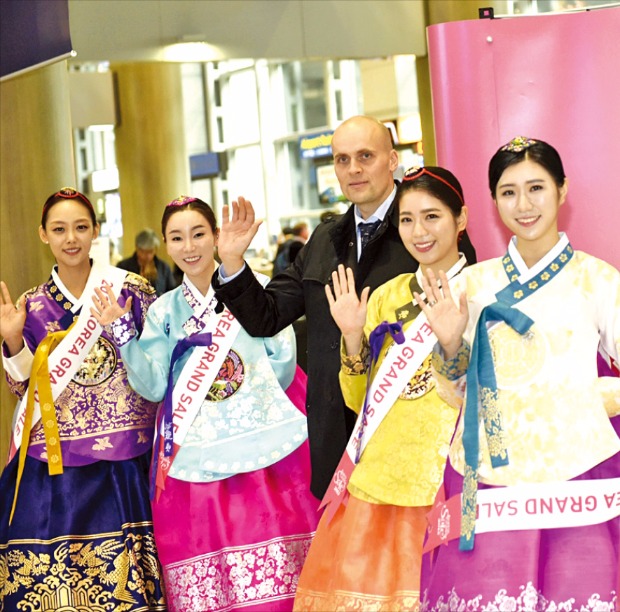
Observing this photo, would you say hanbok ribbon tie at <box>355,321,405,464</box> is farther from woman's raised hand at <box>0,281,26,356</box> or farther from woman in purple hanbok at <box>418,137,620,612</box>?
woman's raised hand at <box>0,281,26,356</box>

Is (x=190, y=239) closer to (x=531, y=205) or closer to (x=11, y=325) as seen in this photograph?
(x=11, y=325)

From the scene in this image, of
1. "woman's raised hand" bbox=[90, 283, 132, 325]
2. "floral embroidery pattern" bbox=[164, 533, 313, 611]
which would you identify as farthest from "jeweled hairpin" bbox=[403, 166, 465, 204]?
"floral embroidery pattern" bbox=[164, 533, 313, 611]

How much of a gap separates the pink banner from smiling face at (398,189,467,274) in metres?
0.86

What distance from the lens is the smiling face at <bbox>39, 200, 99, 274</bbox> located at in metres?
4.20

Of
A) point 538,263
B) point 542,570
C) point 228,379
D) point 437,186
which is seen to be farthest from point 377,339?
point 228,379

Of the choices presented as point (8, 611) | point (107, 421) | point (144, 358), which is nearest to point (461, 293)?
point (144, 358)

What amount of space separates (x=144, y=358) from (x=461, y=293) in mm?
1491

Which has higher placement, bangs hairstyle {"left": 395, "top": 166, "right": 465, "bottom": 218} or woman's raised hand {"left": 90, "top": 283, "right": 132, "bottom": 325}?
bangs hairstyle {"left": 395, "top": 166, "right": 465, "bottom": 218}

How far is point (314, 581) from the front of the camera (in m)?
3.41

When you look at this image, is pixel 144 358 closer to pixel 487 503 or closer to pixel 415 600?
pixel 415 600

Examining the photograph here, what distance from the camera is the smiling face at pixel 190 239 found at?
406 cm

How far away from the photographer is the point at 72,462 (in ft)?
13.6

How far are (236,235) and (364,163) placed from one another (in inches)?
18.5

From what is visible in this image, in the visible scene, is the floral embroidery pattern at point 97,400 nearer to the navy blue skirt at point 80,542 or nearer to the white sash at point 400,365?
the navy blue skirt at point 80,542
